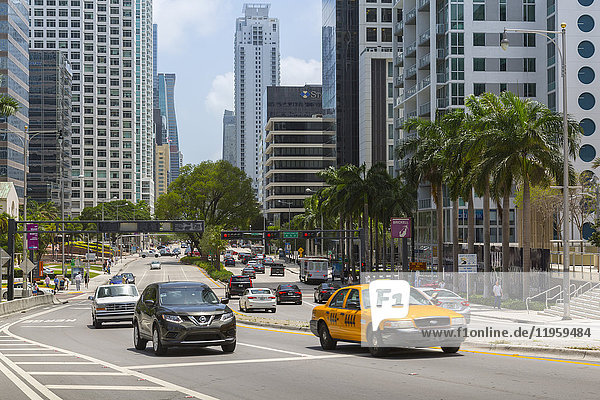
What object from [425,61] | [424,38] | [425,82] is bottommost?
[425,82]

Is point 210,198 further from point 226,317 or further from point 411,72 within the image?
point 226,317

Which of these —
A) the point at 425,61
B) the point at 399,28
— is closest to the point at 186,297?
the point at 425,61

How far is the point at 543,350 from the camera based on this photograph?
54.4 feet

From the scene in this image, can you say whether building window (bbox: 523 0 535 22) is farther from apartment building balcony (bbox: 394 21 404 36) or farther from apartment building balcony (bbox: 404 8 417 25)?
apartment building balcony (bbox: 394 21 404 36)

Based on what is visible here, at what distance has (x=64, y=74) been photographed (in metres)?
173

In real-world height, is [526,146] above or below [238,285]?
above

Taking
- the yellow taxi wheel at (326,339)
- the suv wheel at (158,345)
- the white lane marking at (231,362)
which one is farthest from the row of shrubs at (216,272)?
the white lane marking at (231,362)

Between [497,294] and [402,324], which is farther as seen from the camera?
[497,294]

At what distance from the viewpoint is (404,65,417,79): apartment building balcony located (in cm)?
9025

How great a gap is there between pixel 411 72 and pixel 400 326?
78286 mm

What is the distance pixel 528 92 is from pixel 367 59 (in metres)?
49.3

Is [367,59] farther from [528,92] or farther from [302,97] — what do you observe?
[302,97]

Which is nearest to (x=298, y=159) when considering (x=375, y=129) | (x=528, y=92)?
(x=375, y=129)

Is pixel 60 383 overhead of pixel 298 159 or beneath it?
beneath
